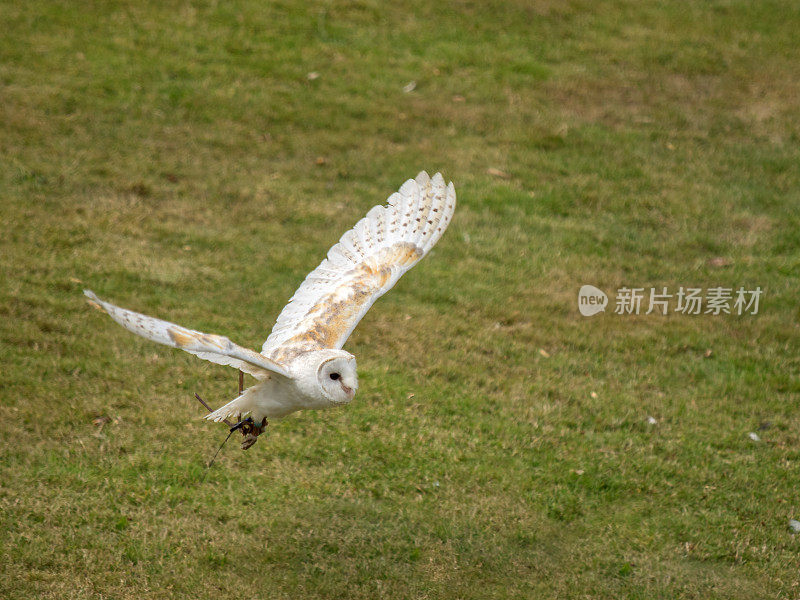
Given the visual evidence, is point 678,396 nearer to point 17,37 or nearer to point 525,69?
point 525,69

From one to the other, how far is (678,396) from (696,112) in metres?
5.27

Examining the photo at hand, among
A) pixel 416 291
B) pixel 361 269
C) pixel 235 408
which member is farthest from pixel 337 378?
pixel 416 291

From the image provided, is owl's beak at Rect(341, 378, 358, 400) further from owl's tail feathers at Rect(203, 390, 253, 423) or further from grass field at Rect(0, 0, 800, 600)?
grass field at Rect(0, 0, 800, 600)

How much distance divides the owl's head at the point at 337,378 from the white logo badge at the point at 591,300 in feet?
12.4

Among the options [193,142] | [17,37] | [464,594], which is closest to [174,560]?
[464,594]

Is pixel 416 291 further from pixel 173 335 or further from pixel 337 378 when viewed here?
pixel 173 335

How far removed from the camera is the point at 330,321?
16.9ft

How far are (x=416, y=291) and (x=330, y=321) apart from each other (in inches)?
105

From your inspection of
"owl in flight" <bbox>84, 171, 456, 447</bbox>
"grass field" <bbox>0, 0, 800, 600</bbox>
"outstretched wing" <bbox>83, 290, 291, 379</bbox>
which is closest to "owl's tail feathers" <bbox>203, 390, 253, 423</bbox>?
"owl in flight" <bbox>84, 171, 456, 447</bbox>

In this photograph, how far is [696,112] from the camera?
10.7 meters

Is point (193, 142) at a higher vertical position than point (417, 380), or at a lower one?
higher

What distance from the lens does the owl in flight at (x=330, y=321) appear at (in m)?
4.34

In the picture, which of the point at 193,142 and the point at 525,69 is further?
the point at 525,69

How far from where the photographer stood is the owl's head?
4.35 meters
